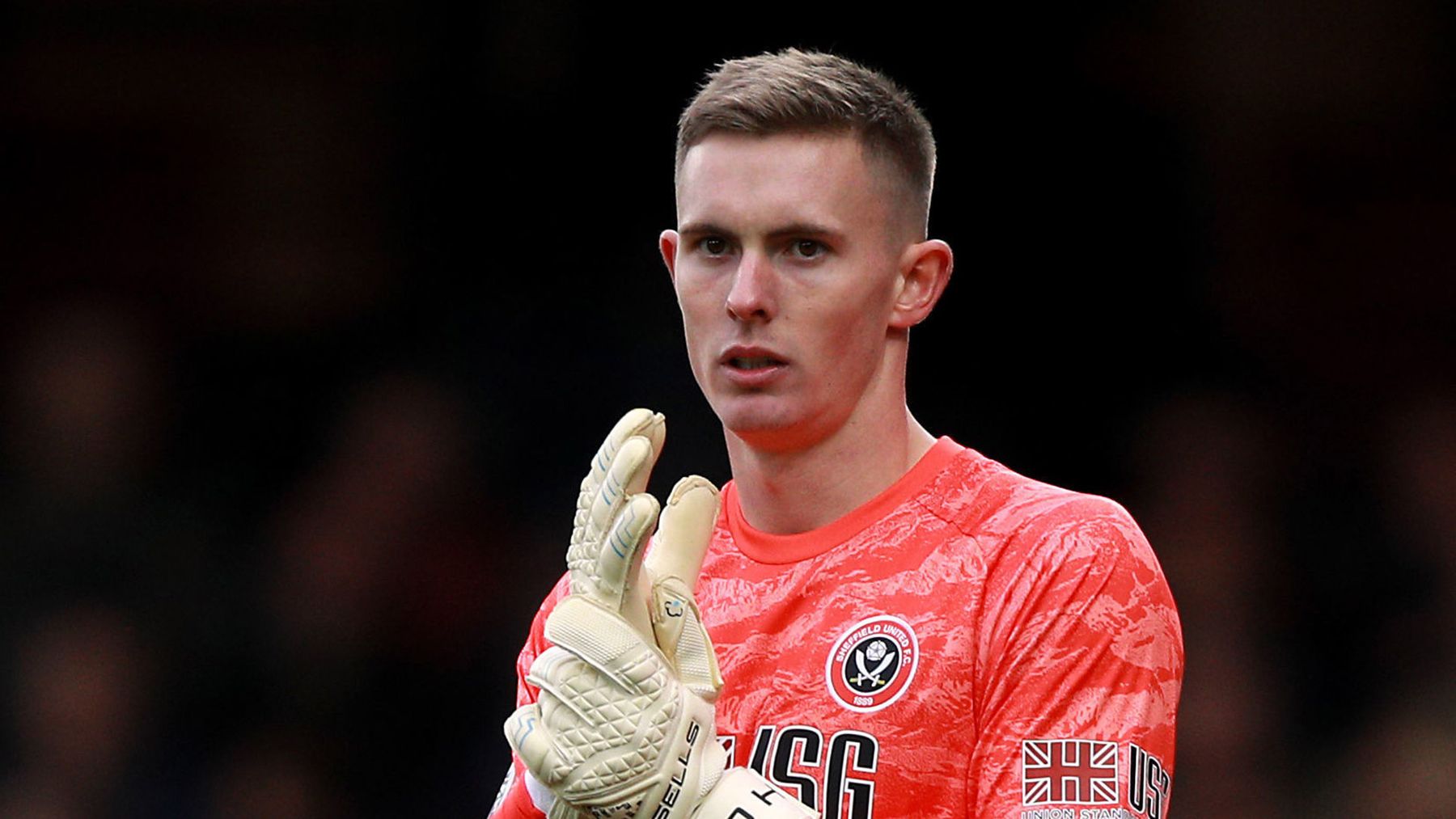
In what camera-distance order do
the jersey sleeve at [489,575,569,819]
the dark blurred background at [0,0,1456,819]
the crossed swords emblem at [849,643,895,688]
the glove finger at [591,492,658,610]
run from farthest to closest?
1. the dark blurred background at [0,0,1456,819]
2. the jersey sleeve at [489,575,569,819]
3. the crossed swords emblem at [849,643,895,688]
4. the glove finger at [591,492,658,610]

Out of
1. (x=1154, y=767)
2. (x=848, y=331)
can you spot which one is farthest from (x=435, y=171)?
(x=1154, y=767)

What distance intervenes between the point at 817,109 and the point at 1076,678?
3.21ft

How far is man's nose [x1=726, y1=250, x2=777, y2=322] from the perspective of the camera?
8.91ft

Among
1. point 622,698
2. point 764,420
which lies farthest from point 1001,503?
point 622,698

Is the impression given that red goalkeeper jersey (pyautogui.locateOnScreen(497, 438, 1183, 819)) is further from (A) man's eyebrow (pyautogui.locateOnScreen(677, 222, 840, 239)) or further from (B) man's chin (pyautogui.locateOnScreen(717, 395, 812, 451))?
(A) man's eyebrow (pyautogui.locateOnScreen(677, 222, 840, 239))

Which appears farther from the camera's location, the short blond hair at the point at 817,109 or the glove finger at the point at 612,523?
the short blond hair at the point at 817,109

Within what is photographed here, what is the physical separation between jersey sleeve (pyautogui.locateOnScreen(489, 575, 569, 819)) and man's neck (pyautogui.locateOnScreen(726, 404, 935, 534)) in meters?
0.38

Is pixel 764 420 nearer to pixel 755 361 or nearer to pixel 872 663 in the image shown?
pixel 755 361

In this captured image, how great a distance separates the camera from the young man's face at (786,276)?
108 inches

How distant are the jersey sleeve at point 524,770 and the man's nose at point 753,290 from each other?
20.4 inches

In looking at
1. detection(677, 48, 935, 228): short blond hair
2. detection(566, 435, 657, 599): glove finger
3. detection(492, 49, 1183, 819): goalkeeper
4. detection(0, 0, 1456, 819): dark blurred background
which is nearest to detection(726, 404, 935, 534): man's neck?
detection(492, 49, 1183, 819): goalkeeper

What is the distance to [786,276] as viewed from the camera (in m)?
2.75

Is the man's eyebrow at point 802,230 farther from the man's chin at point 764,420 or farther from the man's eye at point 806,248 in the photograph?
the man's chin at point 764,420

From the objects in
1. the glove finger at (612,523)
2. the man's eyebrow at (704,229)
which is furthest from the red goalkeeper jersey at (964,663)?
the man's eyebrow at (704,229)
